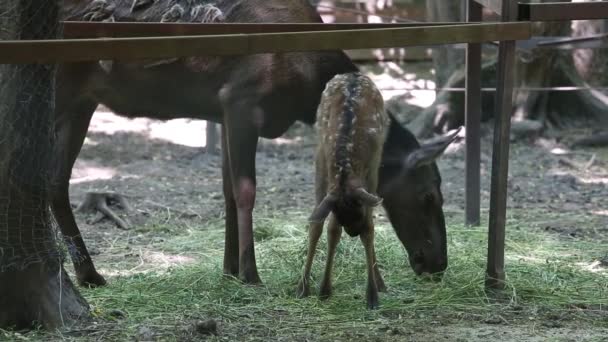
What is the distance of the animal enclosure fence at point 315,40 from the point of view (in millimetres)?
4562

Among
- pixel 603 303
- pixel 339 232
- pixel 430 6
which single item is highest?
pixel 430 6

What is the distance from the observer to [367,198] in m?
5.57

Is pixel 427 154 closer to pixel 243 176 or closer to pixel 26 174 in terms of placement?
pixel 243 176

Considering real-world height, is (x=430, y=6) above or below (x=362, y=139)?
above

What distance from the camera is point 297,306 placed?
5.92 m

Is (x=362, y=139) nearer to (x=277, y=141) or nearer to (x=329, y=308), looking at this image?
(x=329, y=308)

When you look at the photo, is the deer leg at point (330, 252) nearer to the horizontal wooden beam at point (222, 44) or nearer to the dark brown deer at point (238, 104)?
the dark brown deer at point (238, 104)

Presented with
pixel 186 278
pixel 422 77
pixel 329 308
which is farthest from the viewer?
pixel 422 77

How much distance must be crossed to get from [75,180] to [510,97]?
611 cm

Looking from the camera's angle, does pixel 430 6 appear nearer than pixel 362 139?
No

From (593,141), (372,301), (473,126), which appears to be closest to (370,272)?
(372,301)

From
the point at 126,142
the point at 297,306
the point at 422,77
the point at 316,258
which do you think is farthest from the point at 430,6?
the point at 297,306

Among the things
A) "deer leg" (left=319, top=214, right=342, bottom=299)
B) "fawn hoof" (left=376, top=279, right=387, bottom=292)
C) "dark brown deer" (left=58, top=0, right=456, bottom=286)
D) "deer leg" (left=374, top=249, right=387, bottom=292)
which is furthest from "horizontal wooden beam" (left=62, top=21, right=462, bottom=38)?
"fawn hoof" (left=376, top=279, right=387, bottom=292)

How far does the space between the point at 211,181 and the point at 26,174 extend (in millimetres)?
5673
